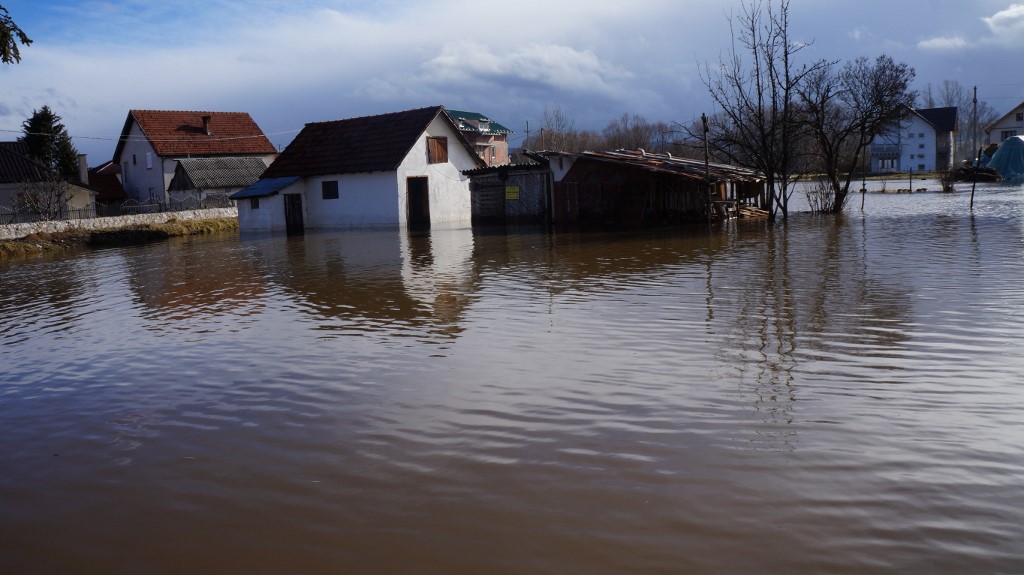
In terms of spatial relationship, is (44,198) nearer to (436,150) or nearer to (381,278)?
(436,150)

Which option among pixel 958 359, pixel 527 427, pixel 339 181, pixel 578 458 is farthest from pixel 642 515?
pixel 339 181

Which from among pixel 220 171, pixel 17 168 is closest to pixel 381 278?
pixel 17 168

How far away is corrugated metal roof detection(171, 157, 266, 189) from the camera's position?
2058 inches

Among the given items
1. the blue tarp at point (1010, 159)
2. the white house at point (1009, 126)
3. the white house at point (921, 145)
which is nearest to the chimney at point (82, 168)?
the blue tarp at point (1010, 159)

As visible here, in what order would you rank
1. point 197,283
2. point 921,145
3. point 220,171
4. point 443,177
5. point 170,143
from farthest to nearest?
point 921,145
point 170,143
point 220,171
point 443,177
point 197,283

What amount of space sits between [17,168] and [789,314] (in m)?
47.6

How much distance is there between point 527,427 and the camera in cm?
642

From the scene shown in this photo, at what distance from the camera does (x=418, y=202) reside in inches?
1586

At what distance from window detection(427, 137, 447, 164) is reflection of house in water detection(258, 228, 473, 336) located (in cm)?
941

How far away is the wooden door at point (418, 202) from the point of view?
39906mm

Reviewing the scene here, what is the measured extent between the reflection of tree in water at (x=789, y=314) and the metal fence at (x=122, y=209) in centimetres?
3376

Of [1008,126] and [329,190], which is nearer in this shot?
[329,190]

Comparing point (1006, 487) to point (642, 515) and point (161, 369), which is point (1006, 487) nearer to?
point (642, 515)

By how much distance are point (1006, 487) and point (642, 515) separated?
211cm
